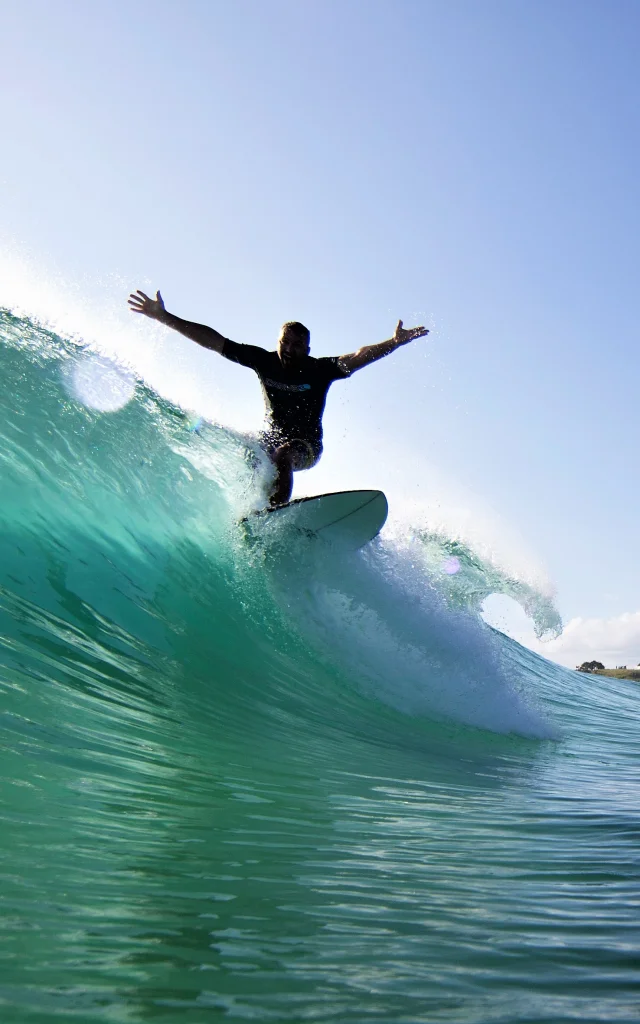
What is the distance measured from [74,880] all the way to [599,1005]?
1.40m

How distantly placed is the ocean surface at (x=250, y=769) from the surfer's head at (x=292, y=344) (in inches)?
36.1

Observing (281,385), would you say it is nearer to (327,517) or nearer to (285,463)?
(285,463)

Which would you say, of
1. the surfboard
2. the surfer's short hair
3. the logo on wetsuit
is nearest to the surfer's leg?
the surfboard

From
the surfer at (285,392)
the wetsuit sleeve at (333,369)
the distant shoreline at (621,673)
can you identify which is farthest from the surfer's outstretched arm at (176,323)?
the distant shoreline at (621,673)

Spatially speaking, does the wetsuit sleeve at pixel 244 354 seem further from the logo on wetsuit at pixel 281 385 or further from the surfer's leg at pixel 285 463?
the surfer's leg at pixel 285 463

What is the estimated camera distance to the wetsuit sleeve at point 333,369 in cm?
696

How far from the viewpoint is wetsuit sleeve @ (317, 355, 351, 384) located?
22.8ft

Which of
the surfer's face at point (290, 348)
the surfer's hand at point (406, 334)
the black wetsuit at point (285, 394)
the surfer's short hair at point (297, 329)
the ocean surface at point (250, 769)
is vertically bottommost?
the ocean surface at point (250, 769)

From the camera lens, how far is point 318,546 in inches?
273

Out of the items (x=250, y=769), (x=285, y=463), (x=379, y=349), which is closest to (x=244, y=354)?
(x=285, y=463)

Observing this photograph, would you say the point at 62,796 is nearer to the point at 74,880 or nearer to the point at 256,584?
the point at 74,880

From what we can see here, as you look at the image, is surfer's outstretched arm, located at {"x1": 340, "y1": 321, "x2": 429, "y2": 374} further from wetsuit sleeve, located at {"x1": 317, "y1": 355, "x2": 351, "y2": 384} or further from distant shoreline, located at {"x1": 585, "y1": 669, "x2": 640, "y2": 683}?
distant shoreline, located at {"x1": 585, "y1": 669, "x2": 640, "y2": 683}

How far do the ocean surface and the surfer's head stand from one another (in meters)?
0.92

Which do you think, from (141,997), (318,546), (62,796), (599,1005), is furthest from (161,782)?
(318,546)
